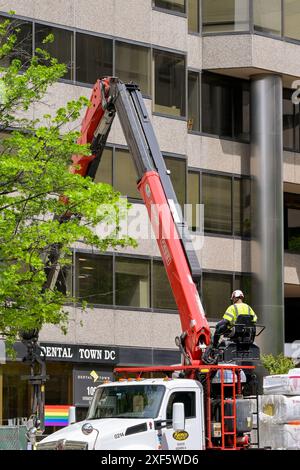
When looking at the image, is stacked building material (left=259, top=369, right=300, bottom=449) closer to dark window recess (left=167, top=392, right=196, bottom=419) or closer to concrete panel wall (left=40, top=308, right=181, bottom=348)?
dark window recess (left=167, top=392, right=196, bottom=419)

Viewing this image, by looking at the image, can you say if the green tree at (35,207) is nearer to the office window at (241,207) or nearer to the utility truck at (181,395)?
the utility truck at (181,395)

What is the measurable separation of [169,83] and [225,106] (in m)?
3.64

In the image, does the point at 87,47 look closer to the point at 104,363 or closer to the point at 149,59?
the point at 149,59

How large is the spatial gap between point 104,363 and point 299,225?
46.8ft

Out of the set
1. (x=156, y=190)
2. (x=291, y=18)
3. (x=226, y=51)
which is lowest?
(x=156, y=190)

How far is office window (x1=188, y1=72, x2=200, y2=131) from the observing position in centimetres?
4547

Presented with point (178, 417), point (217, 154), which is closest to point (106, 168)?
point (217, 154)

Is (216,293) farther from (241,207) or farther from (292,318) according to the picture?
(292,318)

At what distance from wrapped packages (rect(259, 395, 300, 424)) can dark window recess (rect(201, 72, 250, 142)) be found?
82.5 feet

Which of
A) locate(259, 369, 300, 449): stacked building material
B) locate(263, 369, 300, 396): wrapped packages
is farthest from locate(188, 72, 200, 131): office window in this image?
locate(259, 369, 300, 449): stacked building material

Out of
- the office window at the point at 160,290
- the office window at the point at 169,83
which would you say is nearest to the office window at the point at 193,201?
the office window at the point at 169,83

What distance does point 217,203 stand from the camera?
45.7 metres

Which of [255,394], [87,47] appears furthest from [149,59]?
[255,394]
